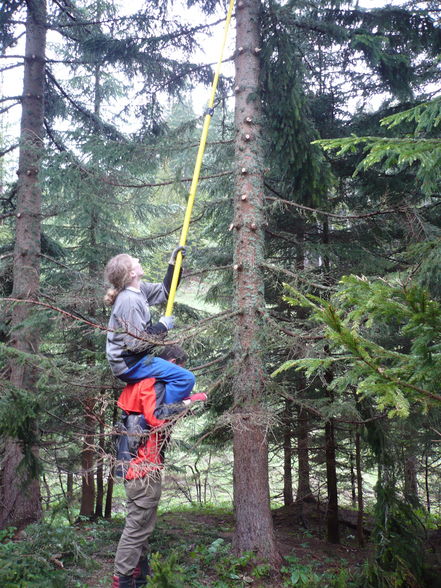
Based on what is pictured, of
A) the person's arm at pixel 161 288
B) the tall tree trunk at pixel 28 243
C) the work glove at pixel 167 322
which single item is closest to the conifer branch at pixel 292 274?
the person's arm at pixel 161 288

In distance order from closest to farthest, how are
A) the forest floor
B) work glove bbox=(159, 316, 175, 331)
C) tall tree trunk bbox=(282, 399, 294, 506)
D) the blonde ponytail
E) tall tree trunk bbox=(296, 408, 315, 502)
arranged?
work glove bbox=(159, 316, 175, 331)
the blonde ponytail
the forest floor
tall tree trunk bbox=(282, 399, 294, 506)
tall tree trunk bbox=(296, 408, 315, 502)

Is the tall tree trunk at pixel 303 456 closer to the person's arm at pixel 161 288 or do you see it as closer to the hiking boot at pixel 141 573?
the hiking boot at pixel 141 573

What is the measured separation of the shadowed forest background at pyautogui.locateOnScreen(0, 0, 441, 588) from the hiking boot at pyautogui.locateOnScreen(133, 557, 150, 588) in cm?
37

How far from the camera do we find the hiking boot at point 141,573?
4.41 metres

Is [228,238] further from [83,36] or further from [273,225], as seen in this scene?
[83,36]

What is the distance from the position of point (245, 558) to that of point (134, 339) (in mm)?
3296

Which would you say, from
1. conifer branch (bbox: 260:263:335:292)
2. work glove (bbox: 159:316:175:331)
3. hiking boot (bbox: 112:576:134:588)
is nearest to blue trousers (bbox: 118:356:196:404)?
A: work glove (bbox: 159:316:175:331)

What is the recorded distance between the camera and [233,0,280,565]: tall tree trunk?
18.9ft

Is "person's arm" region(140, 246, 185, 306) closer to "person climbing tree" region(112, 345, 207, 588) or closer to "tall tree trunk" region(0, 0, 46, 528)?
"person climbing tree" region(112, 345, 207, 588)

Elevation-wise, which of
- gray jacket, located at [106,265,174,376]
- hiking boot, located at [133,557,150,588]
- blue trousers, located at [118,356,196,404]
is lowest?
hiking boot, located at [133,557,150,588]

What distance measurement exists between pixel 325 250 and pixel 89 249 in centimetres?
589

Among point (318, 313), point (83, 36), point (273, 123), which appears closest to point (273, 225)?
point (273, 123)

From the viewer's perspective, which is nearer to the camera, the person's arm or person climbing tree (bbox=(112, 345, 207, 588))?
person climbing tree (bbox=(112, 345, 207, 588))

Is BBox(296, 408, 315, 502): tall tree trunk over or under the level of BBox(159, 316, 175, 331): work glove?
under
